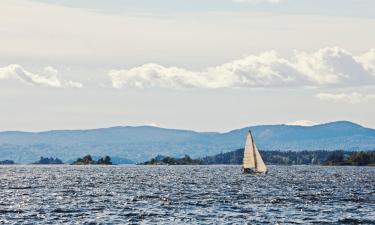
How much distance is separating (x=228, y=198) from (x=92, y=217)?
38.2m

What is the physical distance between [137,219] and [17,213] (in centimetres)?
1683

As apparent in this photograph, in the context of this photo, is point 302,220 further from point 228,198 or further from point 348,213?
point 228,198

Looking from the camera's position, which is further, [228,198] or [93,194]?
[93,194]

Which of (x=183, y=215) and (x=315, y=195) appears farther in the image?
(x=315, y=195)

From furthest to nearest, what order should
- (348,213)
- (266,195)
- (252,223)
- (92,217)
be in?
(266,195)
(348,213)
(92,217)
(252,223)

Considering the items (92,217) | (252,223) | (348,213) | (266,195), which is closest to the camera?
(252,223)

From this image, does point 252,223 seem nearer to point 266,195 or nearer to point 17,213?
point 17,213

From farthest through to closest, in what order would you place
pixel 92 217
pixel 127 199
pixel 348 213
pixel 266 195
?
1. pixel 266 195
2. pixel 127 199
3. pixel 348 213
4. pixel 92 217

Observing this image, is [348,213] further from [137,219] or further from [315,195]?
[315,195]

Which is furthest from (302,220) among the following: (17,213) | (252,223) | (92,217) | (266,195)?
(266,195)

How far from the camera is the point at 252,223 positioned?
Answer: 85.2m

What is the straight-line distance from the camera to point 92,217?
91188 mm

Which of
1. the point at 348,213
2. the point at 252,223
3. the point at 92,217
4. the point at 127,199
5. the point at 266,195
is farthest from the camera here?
the point at 266,195

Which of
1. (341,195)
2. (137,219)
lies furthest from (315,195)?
(137,219)
